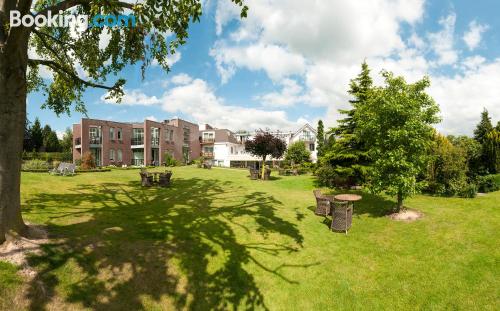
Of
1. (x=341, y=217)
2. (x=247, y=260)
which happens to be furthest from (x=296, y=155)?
(x=247, y=260)

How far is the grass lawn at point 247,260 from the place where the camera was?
698cm

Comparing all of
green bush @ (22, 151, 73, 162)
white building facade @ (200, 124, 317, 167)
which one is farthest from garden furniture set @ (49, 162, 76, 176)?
white building facade @ (200, 124, 317, 167)

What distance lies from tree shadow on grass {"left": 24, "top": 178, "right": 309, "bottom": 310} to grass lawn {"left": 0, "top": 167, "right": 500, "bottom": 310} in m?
0.03

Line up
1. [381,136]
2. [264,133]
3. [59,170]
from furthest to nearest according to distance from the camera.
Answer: [264,133] → [59,170] → [381,136]

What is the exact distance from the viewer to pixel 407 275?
864 cm

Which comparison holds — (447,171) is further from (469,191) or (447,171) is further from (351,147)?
(351,147)

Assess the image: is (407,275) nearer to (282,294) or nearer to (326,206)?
(282,294)

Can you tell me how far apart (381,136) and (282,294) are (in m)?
9.40

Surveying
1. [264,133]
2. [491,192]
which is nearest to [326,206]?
[491,192]

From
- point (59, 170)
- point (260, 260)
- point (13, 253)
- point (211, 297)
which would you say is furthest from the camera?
point (59, 170)

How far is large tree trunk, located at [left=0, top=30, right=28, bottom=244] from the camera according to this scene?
23.0 ft

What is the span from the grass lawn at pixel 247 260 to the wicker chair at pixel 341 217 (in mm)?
477

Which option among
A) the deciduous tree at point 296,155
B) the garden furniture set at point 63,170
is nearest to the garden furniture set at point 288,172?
the deciduous tree at point 296,155

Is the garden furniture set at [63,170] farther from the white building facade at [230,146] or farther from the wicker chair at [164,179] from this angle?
the white building facade at [230,146]
